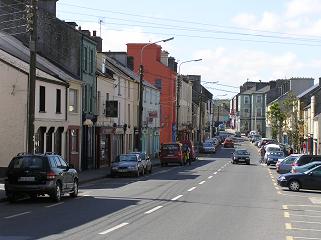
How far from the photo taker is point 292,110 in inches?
3305

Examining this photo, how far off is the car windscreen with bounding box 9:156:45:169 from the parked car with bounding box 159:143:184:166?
123ft

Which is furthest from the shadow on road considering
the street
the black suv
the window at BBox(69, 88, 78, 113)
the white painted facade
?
the window at BBox(69, 88, 78, 113)

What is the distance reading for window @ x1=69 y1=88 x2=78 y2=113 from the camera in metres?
43.8

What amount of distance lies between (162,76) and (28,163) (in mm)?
67681

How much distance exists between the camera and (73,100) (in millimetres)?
44375

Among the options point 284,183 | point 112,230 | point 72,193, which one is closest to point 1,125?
point 72,193

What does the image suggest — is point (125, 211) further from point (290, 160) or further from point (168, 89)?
point (168, 89)

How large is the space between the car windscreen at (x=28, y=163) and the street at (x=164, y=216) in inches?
49.0

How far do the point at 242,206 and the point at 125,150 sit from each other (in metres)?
40.9

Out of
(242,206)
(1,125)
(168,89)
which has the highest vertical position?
(168,89)

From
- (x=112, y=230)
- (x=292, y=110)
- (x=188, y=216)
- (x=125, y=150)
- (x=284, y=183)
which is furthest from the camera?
(x=292, y=110)

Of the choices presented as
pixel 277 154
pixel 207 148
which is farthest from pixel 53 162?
pixel 207 148

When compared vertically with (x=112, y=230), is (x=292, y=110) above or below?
above

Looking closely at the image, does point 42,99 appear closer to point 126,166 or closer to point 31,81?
point 126,166
